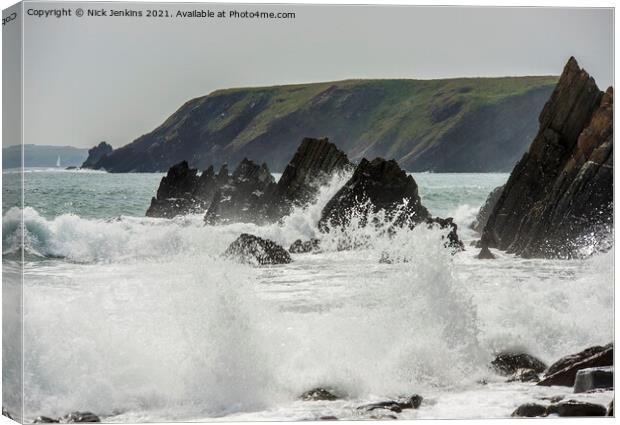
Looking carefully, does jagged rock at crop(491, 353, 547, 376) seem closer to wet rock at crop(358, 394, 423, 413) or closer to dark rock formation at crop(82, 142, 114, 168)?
wet rock at crop(358, 394, 423, 413)

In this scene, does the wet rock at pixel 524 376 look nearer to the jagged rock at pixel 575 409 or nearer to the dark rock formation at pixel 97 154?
the jagged rock at pixel 575 409

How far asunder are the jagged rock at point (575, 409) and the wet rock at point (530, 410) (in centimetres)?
8

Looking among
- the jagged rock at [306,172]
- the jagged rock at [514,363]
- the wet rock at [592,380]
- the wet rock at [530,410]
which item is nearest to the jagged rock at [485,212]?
the jagged rock at [514,363]

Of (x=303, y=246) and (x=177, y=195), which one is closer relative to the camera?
(x=177, y=195)

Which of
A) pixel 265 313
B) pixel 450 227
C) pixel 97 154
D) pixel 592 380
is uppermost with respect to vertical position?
pixel 97 154

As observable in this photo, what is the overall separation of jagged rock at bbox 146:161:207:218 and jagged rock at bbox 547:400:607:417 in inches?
175

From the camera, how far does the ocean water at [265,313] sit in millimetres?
14484

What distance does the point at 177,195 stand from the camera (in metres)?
15.1

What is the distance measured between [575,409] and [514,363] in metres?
0.93

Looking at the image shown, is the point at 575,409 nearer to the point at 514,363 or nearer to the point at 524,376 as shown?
the point at 524,376

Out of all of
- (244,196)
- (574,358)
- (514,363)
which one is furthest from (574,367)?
(244,196)

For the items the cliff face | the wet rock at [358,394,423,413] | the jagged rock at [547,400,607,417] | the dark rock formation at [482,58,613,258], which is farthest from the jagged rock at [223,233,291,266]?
the jagged rock at [547,400,607,417]

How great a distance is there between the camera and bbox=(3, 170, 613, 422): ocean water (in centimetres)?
1448

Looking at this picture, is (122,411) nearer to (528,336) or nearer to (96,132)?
(96,132)
